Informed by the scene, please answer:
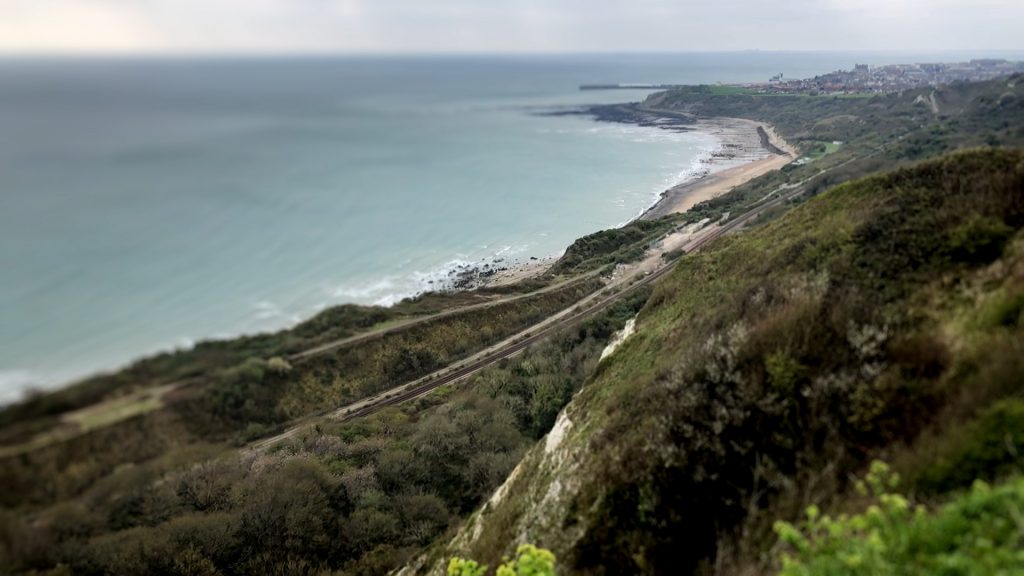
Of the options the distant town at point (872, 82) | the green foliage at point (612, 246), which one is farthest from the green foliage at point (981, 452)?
the distant town at point (872, 82)

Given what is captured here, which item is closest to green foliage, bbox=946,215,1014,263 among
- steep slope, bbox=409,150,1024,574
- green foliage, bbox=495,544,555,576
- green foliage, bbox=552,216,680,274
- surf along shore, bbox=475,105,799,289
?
steep slope, bbox=409,150,1024,574

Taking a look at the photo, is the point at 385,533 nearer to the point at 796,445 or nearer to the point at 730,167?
the point at 796,445

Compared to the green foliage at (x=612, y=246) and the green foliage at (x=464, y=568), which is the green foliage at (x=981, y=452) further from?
the green foliage at (x=612, y=246)

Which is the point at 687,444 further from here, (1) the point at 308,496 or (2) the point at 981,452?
(1) the point at 308,496

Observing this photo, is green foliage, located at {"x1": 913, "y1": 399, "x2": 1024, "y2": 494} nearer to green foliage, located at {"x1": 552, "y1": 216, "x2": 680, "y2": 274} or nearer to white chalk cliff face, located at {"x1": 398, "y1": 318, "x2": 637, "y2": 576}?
white chalk cliff face, located at {"x1": 398, "y1": 318, "x2": 637, "y2": 576}

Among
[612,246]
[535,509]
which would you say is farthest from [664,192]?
[535,509]
